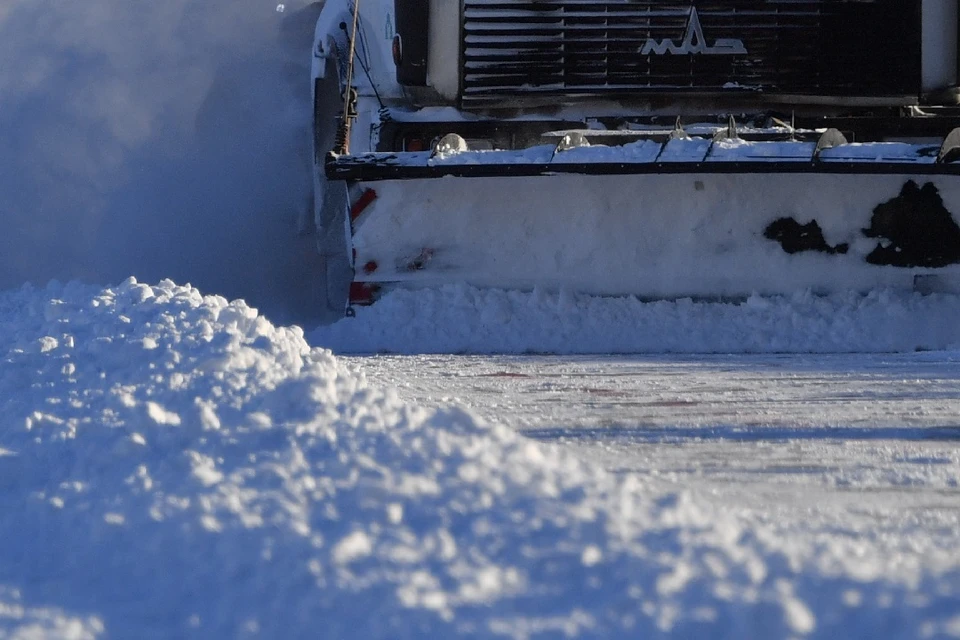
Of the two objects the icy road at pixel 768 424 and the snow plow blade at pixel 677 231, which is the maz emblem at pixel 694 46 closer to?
the snow plow blade at pixel 677 231

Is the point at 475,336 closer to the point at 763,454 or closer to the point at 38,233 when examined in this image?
the point at 763,454

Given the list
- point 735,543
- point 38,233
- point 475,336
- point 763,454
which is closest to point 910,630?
point 735,543

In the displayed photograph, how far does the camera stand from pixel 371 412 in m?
3.18

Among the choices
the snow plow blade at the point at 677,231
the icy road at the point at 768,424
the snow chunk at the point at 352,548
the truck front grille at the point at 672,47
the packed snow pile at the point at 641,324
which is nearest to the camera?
the snow chunk at the point at 352,548

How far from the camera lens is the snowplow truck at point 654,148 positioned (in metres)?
5.64

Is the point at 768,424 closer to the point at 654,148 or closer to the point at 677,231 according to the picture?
the point at 654,148

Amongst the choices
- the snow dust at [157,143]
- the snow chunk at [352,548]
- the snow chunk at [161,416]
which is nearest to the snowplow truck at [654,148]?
the snow dust at [157,143]

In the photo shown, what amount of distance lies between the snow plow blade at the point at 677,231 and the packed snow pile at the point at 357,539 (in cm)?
Answer: 240

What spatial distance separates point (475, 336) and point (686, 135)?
1289 mm

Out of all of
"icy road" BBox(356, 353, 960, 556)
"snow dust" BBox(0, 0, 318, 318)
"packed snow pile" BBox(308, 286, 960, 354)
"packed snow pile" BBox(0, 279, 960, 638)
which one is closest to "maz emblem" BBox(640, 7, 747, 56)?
"packed snow pile" BBox(308, 286, 960, 354)

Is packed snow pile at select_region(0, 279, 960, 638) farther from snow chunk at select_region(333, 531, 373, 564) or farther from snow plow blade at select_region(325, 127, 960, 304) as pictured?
snow plow blade at select_region(325, 127, 960, 304)

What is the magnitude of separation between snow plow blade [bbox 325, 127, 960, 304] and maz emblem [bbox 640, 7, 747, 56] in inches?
30.7

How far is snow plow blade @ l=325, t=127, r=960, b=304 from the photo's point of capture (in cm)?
579

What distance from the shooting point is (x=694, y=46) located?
6.24 m
